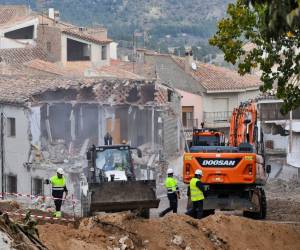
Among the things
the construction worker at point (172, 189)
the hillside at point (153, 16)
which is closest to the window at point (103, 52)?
the construction worker at point (172, 189)

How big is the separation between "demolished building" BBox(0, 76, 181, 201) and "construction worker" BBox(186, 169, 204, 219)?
722 inches

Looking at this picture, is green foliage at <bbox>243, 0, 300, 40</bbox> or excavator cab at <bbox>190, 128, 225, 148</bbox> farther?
excavator cab at <bbox>190, 128, 225, 148</bbox>

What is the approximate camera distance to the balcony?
66500 mm

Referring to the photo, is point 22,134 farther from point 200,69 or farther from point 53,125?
point 200,69

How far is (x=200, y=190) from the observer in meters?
25.6

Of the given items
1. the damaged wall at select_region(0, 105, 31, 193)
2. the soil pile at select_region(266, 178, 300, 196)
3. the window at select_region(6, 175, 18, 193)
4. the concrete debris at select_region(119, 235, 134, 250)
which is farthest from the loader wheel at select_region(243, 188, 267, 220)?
the window at select_region(6, 175, 18, 193)

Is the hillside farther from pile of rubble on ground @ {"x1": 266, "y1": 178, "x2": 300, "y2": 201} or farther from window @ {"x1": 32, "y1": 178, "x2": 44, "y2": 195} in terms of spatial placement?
window @ {"x1": 32, "y1": 178, "x2": 44, "y2": 195}

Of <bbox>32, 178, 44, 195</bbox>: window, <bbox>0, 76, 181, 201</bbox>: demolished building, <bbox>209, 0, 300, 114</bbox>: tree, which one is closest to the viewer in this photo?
<bbox>209, 0, 300, 114</bbox>: tree

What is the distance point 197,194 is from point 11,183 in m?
23.3

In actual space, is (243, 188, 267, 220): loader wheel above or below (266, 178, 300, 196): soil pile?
above

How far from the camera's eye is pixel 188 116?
6612cm

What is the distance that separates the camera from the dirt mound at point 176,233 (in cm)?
2127

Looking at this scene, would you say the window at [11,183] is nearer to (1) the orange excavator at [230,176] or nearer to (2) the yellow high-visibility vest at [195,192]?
(1) the orange excavator at [230,176]

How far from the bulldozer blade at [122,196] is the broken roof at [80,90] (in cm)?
2170
